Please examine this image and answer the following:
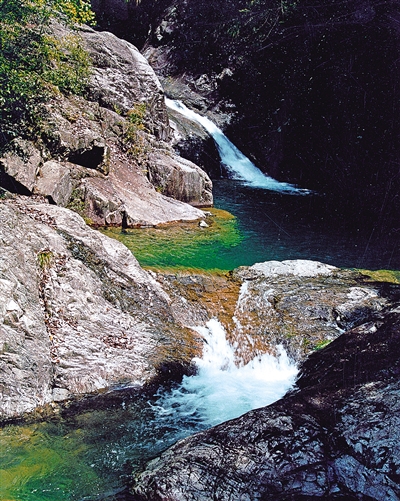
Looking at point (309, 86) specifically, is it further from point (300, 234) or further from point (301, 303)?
point (301, 303)

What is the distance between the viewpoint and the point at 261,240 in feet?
33.7

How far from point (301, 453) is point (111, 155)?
9.16 m

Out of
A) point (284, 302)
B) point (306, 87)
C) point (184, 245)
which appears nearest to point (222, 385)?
point (284, 302)

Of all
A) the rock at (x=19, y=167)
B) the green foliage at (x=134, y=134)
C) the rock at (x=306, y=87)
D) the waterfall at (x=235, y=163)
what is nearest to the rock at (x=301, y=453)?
the rock at (x=19, y=167)

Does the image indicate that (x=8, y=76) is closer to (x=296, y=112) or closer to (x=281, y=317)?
(x=281, y=317)

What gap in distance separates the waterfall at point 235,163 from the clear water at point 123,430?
10.8m

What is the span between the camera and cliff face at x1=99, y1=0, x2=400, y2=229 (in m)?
13.8

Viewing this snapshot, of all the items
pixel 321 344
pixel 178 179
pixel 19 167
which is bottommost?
pixel 321 344

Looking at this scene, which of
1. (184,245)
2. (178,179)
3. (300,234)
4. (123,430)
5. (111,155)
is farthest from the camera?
(178,179)

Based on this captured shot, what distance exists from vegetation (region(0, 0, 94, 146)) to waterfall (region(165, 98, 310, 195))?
7718mm

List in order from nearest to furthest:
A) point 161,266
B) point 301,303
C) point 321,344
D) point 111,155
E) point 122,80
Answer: point 321,344 < point 301,303 < point 161,266 < point 111,155 < point 122,80

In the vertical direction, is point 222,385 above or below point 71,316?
below

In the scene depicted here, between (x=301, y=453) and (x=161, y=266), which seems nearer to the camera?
(x=301, y=453)

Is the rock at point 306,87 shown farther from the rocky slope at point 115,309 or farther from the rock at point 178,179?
the rocky slope at point 115,309
